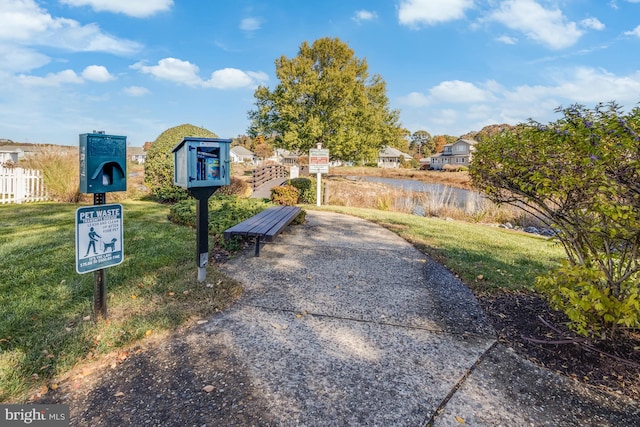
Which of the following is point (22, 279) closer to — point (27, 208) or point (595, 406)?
point (595, 406)

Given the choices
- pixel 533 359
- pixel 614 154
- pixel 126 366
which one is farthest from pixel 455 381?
pixel 126 366

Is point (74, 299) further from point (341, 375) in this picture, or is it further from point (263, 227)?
point (341, 375)

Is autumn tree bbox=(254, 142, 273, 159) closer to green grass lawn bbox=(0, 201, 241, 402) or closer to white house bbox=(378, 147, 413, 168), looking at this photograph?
white house bbox=(378, 147, 413, 168)

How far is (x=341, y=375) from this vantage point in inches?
95.3

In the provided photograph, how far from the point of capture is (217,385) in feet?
7.45

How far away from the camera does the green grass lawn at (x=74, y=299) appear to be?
2490mm

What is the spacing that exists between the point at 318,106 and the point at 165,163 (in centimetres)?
1580

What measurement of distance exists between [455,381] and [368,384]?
61 cm

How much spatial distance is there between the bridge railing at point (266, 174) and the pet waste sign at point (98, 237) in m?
14.1

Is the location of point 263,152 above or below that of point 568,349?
above

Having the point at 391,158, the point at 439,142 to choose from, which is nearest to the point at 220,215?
the point at 391,158

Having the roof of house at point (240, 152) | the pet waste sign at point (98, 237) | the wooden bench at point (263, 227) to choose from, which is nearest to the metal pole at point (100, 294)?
the pet waste sign at point (98, 237)

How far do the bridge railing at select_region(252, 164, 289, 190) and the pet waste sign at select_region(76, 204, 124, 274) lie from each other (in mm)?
14073

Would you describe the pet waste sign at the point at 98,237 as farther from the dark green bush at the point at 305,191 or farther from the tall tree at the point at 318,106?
the tall tree at the point at 318,106
